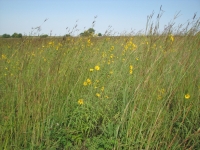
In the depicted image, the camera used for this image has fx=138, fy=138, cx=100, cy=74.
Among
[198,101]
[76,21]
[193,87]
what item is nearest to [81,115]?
[198,101]

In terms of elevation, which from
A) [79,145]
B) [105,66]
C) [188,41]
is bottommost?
[79,145]

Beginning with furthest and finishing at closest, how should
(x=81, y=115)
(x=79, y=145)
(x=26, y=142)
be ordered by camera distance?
(x=81, y=115) < (x=79, y=145) < (x=26, y=142)

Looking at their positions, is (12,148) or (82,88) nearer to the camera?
(12,148)

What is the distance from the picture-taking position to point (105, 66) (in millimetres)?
2627

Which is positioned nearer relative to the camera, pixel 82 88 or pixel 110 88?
pixel 110 88

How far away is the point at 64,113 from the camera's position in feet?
4.82

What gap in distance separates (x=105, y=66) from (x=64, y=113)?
1380mm

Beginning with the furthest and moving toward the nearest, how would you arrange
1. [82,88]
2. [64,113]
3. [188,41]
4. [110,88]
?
1. [188,41]
2. [82,88]
3. [110,88]
4. [64,113]

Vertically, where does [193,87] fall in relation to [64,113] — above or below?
above

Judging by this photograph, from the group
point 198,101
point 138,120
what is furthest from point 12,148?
point 198,101

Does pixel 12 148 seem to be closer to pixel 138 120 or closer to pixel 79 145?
pixel 79 145

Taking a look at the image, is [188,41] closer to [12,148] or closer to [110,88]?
[110,88]

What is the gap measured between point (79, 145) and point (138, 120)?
58cm

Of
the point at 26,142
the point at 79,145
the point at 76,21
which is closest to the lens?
the point at 26,142
